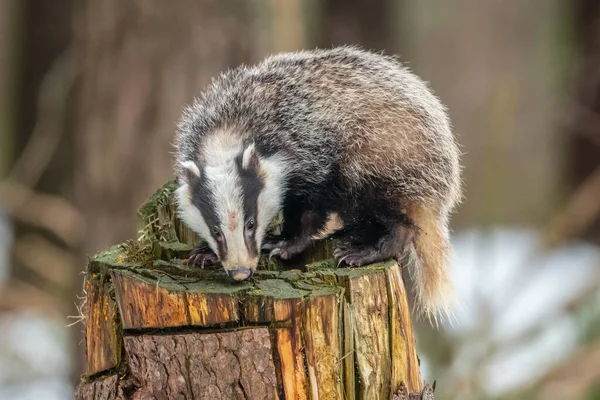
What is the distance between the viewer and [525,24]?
57.2 ft

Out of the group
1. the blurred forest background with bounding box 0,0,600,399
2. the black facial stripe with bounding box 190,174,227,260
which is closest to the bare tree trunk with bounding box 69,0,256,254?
the blurred forest background with bounding box 0,0,600,399

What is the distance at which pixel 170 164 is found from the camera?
7.84 m

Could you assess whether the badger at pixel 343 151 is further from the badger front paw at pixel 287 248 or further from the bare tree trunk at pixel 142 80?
the bare tree trunk at pixel 142 80

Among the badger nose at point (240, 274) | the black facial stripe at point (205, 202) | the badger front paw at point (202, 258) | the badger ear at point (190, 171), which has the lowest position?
the badger nose at point (240, 274)

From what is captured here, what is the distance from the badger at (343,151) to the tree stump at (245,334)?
1.04m

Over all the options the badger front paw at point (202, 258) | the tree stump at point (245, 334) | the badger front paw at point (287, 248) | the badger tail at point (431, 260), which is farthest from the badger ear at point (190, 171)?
the badger tail at point (431, 260)

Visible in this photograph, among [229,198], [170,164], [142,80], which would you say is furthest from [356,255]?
[142,80]

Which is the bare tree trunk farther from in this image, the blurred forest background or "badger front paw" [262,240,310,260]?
"badger front paw" [262,240,310,260]

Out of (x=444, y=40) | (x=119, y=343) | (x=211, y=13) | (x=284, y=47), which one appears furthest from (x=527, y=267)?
(x=444, y=40)

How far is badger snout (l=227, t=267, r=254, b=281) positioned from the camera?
3869mm

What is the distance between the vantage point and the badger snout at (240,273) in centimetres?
387

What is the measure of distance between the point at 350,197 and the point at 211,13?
10.3 ft

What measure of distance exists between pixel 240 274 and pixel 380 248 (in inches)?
41.9

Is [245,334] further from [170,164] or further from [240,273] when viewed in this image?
[170,164]
